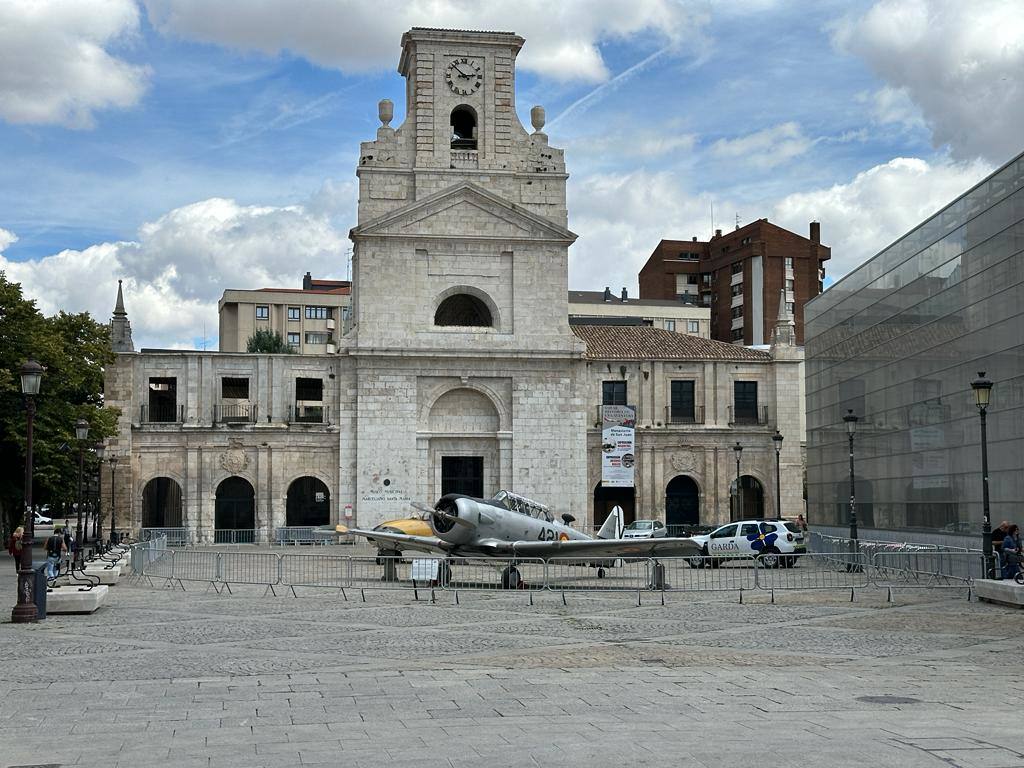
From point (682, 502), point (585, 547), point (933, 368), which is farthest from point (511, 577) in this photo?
point (682, 502)

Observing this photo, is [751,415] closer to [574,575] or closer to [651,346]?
[651,346]

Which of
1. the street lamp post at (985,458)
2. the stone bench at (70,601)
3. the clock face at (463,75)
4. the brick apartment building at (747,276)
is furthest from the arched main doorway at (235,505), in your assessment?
the brick apartment building at (747,276)

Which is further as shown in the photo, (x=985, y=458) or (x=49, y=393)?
(x=49, y=393)

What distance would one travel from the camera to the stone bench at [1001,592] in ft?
79.8

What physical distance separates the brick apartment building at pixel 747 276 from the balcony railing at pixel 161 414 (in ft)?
173

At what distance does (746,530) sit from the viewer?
40.4 m

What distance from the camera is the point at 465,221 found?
2216 inches

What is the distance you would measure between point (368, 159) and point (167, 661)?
41.7 meters

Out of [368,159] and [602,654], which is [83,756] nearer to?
[602,654]

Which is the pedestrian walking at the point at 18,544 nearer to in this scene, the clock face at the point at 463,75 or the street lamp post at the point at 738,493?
the clock face at the point at 463,75

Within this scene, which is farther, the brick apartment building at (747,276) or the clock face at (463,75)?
the brick apartment building at (747,276)

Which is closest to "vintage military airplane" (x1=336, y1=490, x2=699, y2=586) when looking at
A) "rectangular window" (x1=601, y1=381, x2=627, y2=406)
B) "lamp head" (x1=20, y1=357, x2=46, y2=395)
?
"lamp head" (x1=20, y1=357, x2=46, y2=395)

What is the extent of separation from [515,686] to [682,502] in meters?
45.6

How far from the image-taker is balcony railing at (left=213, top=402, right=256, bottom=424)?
5559 centimetres
